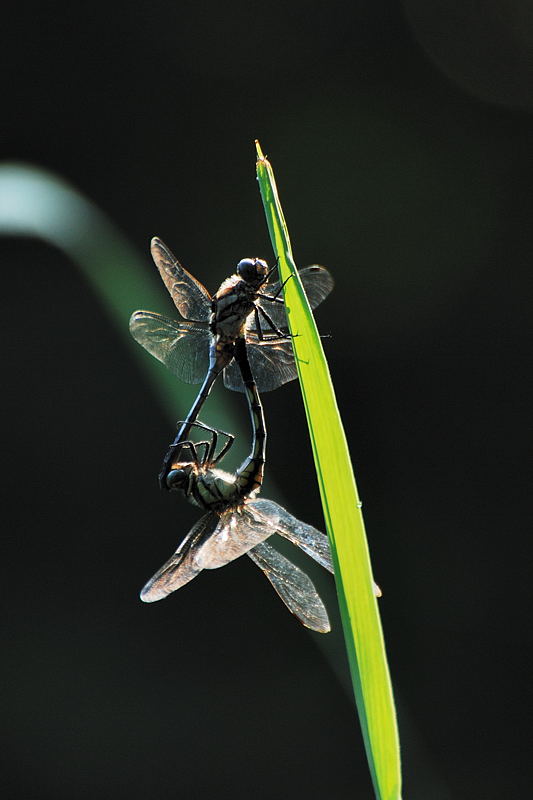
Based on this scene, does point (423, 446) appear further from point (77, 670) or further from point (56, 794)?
point (56, 794)

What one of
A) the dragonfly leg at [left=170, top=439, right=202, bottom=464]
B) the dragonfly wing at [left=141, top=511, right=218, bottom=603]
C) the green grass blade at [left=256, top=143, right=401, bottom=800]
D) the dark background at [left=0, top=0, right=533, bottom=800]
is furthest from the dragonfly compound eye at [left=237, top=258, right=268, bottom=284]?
the dark background at [left=0, top=0, right=533, bottom=800]

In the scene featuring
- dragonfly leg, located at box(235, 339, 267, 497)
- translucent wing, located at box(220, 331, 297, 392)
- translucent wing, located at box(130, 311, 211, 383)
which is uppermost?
translucent wing, located at box(130, 311, 211, 383)

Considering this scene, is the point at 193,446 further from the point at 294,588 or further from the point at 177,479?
the point at 294,588

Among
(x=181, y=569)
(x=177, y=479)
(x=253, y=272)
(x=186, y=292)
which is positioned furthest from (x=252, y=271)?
(x=181, y=569)

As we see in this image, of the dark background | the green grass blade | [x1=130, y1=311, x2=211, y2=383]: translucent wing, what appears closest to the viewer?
the green grass blade

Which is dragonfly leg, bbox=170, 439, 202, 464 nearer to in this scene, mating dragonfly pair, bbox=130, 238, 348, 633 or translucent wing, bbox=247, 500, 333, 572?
mating dragonfly pair, bbox=130, 238, 348, 633

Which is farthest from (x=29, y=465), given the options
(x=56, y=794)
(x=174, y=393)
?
(x=174, y=393)

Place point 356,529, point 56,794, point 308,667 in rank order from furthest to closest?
point 308,667 → point 56,794 → point 356,529
